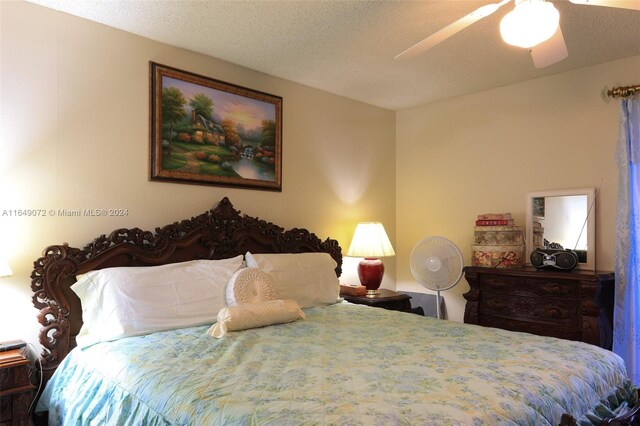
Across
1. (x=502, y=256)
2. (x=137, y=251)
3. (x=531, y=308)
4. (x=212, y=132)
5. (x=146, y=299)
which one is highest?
(x=212, y=132)

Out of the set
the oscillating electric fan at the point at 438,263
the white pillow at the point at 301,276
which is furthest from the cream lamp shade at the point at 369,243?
the white pillow at the point at 301,276

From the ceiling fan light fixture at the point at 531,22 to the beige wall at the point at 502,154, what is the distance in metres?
1.75

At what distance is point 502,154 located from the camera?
143 inches

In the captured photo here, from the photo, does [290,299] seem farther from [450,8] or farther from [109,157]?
[450,8]

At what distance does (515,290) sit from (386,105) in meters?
2.10

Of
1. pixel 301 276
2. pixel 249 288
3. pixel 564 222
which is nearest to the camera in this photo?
pixel 249 288

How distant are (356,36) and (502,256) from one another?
1.96 metres

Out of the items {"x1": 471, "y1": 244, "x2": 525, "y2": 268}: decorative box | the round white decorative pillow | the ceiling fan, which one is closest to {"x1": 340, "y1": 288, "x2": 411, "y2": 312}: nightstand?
{"x1": 471, "y1": 244, "x2": 525, "y2": 268}: decorative box

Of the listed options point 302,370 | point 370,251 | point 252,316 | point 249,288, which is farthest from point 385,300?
point 302,370

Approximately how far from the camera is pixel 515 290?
3.14 metres

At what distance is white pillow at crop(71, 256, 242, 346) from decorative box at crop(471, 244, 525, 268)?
6.71ft

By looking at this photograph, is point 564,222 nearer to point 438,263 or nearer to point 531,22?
point 438,263

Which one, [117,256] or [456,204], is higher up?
[456,204]

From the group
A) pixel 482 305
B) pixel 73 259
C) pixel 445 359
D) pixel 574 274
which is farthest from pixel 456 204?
pixel 73 259
